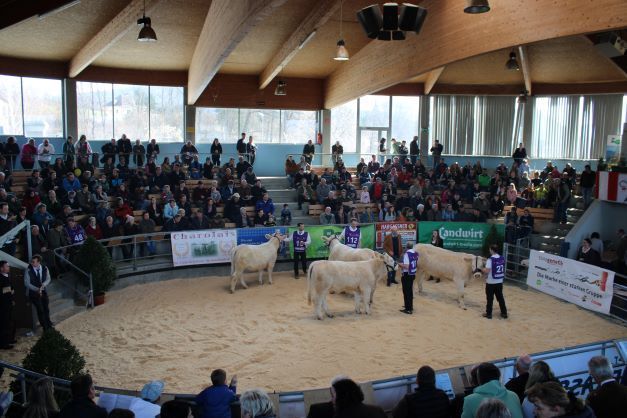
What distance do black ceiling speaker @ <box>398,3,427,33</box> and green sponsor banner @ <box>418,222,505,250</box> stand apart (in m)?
8.03

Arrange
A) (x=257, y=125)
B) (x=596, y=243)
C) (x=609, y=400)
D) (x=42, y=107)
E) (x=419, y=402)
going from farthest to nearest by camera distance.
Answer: (x=257, y=125)
(x=42, y=107)
(x=596, y=243)
(x=419, y=402)
(x=609, y=400)

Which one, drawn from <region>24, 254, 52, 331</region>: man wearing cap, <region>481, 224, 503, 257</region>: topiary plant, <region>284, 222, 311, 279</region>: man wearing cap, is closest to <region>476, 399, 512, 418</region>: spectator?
<region>24, 254, 52, 331</region>: man wearing cap

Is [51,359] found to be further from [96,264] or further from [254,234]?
[254,234]

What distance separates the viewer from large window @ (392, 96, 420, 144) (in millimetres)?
29469

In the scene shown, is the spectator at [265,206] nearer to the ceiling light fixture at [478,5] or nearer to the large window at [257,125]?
the large window at [257,125]

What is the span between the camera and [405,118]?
29578mm

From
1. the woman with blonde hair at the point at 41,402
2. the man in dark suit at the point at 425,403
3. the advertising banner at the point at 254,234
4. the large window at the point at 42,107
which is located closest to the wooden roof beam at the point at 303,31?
the advertising banner at the point at 254,234

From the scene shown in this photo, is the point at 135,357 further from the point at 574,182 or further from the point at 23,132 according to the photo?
the point at 574,182

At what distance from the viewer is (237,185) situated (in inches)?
847

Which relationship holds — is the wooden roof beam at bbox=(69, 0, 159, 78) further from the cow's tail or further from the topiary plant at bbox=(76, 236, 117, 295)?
the cow's tail

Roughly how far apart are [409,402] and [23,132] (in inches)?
857

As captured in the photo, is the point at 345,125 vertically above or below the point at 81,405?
above

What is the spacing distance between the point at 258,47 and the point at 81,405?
63.0 ft

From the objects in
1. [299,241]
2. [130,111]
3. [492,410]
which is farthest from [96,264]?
[130,111]
